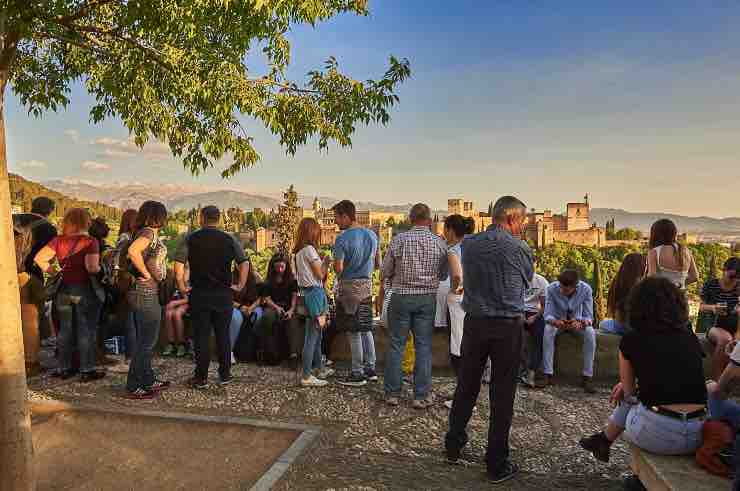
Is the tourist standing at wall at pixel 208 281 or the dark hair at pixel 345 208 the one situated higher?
the dark hair at pixel 345 208

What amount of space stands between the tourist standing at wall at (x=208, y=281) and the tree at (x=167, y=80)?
66 cm

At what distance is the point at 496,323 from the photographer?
13.5 feet

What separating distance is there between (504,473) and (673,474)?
1.17 meters

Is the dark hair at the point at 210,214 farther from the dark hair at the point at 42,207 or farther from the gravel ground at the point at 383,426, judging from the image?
the dark hair at the point at 42,207

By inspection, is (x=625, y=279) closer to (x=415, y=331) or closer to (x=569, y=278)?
(x=569, y=278)

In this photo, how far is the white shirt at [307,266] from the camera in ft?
20.4

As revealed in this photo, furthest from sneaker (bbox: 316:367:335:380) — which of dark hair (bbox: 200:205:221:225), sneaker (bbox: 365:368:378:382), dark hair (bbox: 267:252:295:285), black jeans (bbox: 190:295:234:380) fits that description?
dark hair (bbox: 200:205:221:225)

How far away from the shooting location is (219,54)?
5105mm

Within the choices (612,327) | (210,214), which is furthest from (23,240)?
(612,327)

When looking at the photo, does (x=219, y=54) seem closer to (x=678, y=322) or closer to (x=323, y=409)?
(x=323, y=409)

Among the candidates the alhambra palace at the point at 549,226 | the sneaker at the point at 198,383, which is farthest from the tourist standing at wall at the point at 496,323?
the alhambra palace at the point at 549,226

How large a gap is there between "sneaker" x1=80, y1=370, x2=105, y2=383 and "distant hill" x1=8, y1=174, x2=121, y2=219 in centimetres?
179

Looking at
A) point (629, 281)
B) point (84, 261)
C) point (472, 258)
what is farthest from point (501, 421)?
point (84, 261)

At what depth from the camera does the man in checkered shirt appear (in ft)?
18.1
